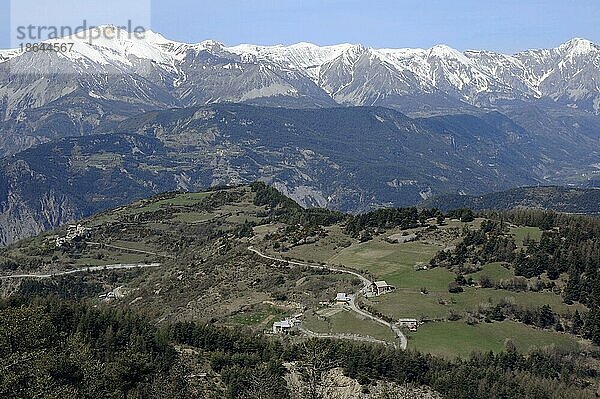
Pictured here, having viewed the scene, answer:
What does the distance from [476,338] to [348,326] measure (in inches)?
496

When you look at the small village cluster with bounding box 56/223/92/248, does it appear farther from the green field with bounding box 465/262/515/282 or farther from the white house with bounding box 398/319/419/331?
the white house with bounding box 398/319/419/331

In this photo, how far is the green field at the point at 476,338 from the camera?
219 feet

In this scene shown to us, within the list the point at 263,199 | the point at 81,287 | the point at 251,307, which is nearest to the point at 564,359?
the point at 251,307

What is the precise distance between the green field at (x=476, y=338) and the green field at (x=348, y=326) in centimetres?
300

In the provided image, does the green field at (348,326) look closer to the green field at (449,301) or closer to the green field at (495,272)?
the green field at (449,301)

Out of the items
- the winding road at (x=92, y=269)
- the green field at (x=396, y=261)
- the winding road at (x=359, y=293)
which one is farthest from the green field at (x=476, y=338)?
the winding road at (x=92, y=269)

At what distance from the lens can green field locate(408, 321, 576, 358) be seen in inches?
2630

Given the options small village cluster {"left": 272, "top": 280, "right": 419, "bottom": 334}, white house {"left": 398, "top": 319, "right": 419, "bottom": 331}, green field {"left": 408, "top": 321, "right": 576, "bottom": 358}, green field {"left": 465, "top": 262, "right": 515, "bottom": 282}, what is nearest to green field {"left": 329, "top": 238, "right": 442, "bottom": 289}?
small village cluster {"left": 272, "top": 280, "right": 419, "bottom": 334}

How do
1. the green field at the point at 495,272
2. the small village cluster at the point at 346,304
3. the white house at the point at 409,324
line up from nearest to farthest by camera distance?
the white house at the point at 409,324
the small village cluster at the point at 346,304
the green field at the point at 495,272

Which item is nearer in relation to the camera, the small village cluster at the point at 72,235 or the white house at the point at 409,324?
the white house at the point at 409,324

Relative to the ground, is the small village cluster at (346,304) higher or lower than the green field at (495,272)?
lower

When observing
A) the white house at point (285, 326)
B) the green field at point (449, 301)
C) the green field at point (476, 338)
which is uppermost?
the green field at point (449, 301)

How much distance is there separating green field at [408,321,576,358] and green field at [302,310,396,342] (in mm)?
3005

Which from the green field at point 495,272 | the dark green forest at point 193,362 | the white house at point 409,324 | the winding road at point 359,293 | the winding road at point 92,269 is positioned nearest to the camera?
the dark green forest at point 193,362
